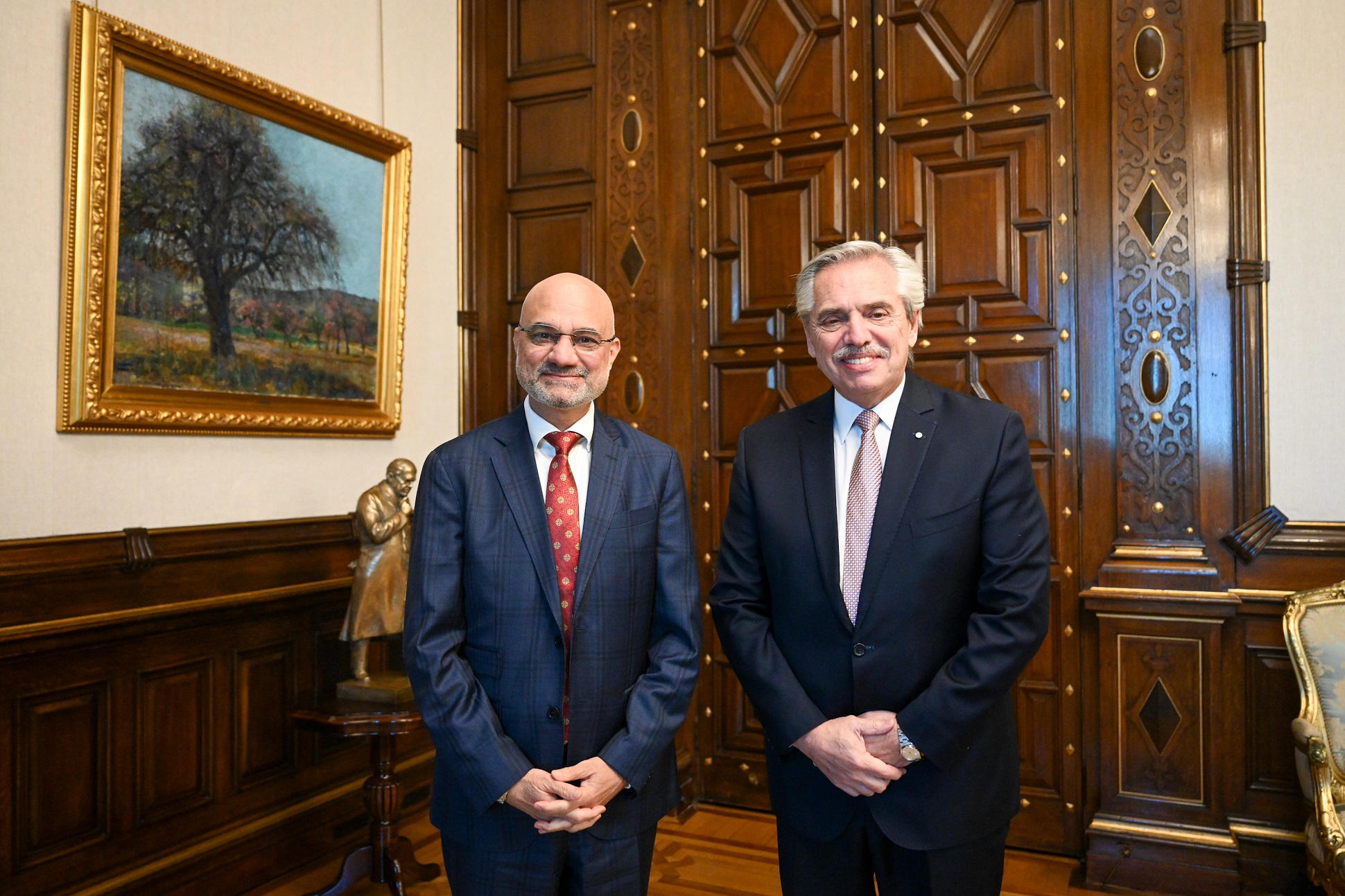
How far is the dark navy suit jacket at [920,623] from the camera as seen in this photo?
5.98 ft

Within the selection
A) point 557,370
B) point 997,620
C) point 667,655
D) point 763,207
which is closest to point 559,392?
point 557,370

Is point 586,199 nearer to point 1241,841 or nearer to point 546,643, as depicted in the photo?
point 546,643

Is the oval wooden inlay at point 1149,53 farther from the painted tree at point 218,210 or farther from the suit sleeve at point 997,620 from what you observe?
the painted tree at point 218,210

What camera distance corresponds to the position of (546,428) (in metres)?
2.00

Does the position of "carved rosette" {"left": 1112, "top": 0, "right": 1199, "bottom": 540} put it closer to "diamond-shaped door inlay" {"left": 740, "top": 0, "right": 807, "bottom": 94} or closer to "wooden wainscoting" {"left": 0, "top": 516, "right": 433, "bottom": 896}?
"diamond-shaped door inlay" {"left": 740, "top": 0, "right": 807, "bottom": 94}

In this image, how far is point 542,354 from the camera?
6.37 ft

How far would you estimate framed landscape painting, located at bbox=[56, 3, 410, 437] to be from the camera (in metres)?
2.74

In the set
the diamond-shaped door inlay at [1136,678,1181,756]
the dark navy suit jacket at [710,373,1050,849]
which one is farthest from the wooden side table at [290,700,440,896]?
the diamond-shaped door inlay at [1136,678,1181,756]

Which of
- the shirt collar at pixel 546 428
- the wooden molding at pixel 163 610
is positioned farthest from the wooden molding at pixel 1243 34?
the wooden molding at pixel 163 610

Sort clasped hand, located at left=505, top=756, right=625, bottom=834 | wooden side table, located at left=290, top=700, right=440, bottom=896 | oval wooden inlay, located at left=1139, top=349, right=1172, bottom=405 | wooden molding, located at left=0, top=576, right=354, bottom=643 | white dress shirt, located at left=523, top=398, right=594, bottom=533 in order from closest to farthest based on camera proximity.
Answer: clasped hand, located at left=505, top=756, right=625, bottom=834
white dress shirt, located at left=523, top=398, right=594, bottom=533
wooden molding, located at left=0, top=576, right=354, bottom=643
wooden side table, located at left=290, top=700, right=440, bottom=896
oval wooden inlay, located at left=1139, top=349, right=1172, bottom=405

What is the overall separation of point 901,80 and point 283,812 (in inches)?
143

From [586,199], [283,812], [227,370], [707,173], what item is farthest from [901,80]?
[283,812]

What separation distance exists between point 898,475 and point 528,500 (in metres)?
0.75

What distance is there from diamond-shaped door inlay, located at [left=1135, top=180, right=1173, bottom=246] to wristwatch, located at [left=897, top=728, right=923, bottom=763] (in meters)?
2.38
